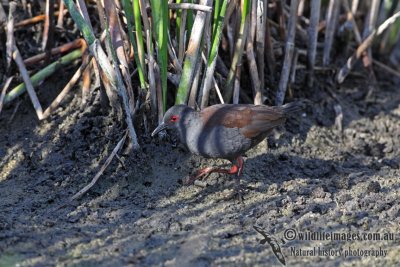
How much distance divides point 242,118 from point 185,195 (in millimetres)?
749

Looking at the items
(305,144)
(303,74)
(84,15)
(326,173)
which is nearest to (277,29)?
Result: (303,74)

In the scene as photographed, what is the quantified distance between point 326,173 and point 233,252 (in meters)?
1.76

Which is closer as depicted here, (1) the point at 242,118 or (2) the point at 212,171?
(1) the point at 242,118

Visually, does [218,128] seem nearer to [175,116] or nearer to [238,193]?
[175,116]

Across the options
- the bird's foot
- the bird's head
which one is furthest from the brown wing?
the bird's foot

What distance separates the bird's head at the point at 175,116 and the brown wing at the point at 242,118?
0.52 feet

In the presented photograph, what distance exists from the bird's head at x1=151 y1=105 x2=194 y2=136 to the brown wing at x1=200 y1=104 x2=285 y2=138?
159 mm

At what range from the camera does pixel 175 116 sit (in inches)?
205

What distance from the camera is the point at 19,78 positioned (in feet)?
19.8

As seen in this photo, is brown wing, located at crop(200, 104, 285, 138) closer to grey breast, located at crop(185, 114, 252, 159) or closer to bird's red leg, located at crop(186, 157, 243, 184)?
grey breast, located at crop(185, 114, 252, 159)

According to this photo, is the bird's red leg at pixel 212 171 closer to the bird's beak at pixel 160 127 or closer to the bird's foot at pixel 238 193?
the bird's foot at pixel 238 193

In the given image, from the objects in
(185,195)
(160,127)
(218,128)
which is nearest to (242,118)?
(218,128)

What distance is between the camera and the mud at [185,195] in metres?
4.29

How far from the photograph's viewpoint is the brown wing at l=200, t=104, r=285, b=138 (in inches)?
207
